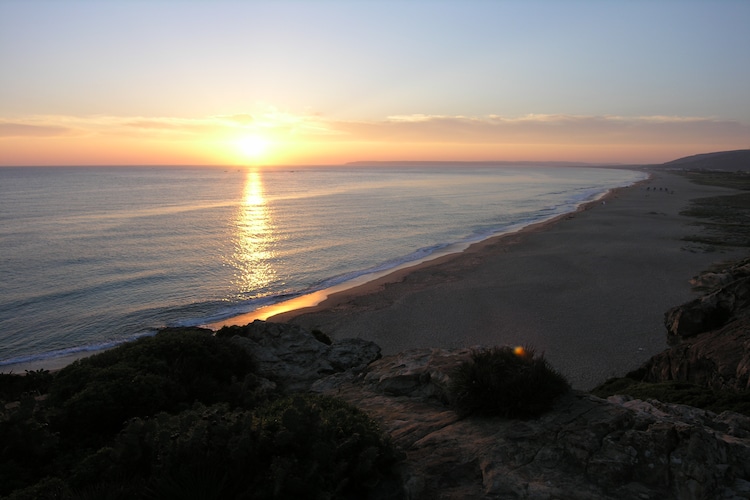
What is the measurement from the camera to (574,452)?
444 centimetres

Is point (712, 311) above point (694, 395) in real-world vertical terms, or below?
above

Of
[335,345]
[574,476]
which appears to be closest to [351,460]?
[574,476]

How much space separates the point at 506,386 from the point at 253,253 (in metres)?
29.0

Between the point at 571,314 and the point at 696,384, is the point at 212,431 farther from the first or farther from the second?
the point at 571,314

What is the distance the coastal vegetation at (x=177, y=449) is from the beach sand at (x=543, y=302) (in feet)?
28.4

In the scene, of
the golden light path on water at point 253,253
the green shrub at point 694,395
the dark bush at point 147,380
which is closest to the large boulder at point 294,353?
the dark bush at point 147,380

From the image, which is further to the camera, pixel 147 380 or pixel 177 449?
pixel 147 380

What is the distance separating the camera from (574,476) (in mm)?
4215

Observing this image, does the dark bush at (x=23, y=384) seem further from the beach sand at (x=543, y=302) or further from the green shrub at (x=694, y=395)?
the green shrub at (x=694, y=395)

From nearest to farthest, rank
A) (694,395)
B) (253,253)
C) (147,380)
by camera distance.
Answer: (147,380)
(694,395)
(253,253)

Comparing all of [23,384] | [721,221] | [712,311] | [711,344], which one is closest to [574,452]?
[711,344]

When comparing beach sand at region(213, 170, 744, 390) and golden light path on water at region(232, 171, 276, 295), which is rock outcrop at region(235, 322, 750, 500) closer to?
beach sand at region(213, 170, 744, 390)

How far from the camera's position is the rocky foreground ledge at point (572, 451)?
159 inches

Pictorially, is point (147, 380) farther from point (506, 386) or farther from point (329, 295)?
point (329, 295)
